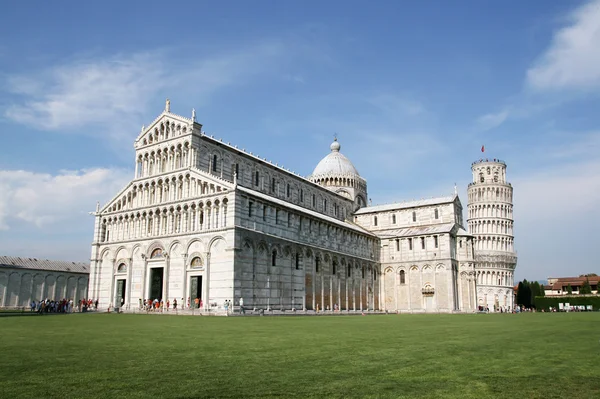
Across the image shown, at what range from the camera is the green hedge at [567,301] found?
257ft

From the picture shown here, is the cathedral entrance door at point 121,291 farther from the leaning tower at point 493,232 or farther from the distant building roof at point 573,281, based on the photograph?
the distant building roof at point 573,281

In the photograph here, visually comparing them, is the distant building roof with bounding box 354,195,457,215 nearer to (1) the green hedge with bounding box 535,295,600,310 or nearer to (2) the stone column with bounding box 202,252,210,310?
(1) the green hedge with bounding box 535,295,600,310

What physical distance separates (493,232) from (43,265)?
77.5 m

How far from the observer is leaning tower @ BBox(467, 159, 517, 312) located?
9256cm

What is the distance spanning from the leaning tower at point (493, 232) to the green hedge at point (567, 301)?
8.15m

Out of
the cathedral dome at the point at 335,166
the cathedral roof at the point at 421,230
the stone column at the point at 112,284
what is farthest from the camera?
the cathedral dome at the point at 335,166

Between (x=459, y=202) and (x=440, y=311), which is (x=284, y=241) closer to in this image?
(x=440, y=311)

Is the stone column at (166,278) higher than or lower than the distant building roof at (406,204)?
lower

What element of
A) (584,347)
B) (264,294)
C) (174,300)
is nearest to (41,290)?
(174,300)

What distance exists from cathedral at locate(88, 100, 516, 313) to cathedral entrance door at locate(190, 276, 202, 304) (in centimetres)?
9

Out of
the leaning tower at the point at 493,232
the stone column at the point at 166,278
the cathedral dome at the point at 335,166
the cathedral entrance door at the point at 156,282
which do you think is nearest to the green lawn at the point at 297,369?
the stone column at the point at 166,278

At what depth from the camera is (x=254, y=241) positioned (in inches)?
1694

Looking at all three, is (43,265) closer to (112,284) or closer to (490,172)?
(112,284)

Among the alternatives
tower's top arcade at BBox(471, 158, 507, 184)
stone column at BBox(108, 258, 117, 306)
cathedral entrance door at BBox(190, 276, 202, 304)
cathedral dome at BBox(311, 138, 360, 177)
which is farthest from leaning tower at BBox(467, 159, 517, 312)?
stone column at BBox(108, 258, 117, 306)
